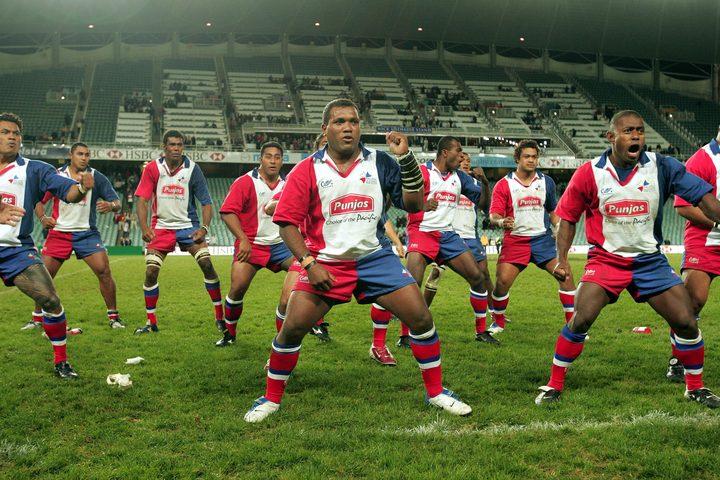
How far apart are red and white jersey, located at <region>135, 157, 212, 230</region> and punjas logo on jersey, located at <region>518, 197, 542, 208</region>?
15.1 ft

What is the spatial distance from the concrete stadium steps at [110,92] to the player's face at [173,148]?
36.4 meters

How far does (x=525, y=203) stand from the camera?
9375 mm

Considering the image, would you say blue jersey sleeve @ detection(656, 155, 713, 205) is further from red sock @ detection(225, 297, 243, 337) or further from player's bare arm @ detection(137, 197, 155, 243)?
player's bare arm @ detection(137, 197, 155, 243)

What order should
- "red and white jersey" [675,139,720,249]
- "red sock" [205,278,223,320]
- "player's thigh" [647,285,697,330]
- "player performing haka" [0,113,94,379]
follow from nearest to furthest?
1. "player's thigh" [647,285,697,330]
2. "red and white jersey" [675,139,720,249]
3. "player performing haka" [0,113,94,379]
4. "red sock" [205,278,223,320]

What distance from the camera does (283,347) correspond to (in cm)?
558

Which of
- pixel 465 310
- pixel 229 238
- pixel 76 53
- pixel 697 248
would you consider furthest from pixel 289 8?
pixel 697 248

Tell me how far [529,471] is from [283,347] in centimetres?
233

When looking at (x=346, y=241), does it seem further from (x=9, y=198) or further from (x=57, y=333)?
(x=9, y=198)

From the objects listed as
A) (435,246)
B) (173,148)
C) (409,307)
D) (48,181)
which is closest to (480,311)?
(435,246)

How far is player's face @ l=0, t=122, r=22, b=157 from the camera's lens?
21.8 ft

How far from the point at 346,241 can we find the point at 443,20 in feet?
170

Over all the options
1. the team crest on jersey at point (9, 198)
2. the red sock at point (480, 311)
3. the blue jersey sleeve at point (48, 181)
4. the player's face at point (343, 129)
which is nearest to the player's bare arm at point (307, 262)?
the player's face at point (343, 129)

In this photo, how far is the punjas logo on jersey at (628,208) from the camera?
18.6 feet

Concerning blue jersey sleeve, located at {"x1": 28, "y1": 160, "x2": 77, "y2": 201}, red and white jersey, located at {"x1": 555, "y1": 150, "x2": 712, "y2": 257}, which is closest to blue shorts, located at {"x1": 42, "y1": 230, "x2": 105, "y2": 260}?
blue jersey sleeve, located at {"x1": 28, "y1": 160, "x2": 77, "y2": 201}
